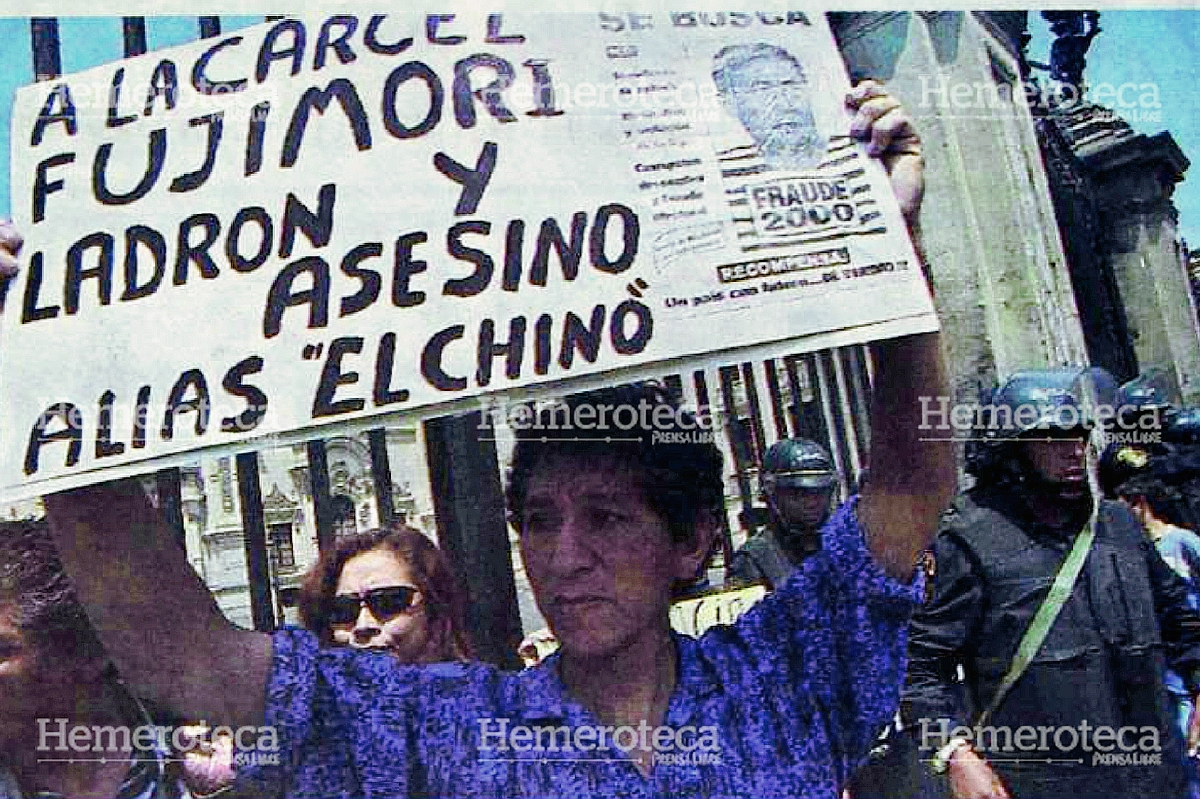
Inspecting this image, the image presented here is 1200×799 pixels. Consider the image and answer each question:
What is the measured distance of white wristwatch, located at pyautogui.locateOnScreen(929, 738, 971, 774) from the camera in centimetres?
321

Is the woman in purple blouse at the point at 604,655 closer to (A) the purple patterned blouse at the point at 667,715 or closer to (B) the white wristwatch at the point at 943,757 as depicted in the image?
(A) the purple patterned blouse at the point at 667,715

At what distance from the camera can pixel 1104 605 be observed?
10.8ft

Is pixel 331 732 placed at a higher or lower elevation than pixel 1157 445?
lower

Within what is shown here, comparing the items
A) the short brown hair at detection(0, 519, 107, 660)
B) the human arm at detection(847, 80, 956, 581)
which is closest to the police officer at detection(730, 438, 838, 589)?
the human arm at detection(847, 80, 956, 581)

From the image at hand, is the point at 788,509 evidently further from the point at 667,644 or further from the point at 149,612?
the point at 149,612

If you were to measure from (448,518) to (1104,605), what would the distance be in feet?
5.20

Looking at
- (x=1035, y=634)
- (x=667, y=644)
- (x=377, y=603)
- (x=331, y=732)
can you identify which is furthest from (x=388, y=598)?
(x=1035, y=634)

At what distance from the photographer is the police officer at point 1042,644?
3232mm

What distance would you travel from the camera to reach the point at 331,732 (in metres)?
2.93

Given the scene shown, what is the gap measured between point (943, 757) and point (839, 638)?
16.4 inches

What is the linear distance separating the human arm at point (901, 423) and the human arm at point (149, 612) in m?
1.41

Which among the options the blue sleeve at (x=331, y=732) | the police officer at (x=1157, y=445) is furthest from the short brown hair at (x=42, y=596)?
the police officer at (x=1157, y=445)

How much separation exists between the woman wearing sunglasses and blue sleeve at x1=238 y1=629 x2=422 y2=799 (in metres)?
0.11

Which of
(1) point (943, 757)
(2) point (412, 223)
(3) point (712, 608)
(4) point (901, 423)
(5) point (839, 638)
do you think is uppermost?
(2) point (412, 223)
